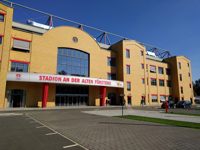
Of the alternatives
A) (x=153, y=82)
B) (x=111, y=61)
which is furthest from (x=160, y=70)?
(x=111, y=61)

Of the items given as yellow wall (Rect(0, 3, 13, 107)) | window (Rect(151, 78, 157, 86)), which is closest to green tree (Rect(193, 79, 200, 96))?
window (Rect(151, 78, 157, 86))

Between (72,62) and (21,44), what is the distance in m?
11.1

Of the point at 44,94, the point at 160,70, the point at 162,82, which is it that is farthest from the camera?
the point at 160,70

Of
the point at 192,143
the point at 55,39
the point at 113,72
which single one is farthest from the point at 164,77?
the point at 192,143

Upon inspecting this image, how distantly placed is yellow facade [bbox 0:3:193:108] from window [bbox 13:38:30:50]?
53 centimetres

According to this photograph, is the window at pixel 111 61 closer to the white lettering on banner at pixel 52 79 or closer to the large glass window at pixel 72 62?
the large glass window at pixel 72 62

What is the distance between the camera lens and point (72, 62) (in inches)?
1496

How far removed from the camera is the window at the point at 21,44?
30208mm

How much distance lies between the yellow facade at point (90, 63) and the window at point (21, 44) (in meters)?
0.53

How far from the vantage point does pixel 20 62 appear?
99.9ft

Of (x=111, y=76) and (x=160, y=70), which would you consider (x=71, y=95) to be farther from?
(x=160, y=70)

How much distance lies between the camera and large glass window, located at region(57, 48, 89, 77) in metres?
36.2

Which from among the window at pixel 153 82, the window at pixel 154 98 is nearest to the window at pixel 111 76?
the window at pixel 153 82

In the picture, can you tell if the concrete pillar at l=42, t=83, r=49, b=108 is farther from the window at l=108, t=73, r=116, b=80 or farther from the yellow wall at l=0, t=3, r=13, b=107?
the window at l=108, t=73, r=116, b=80
